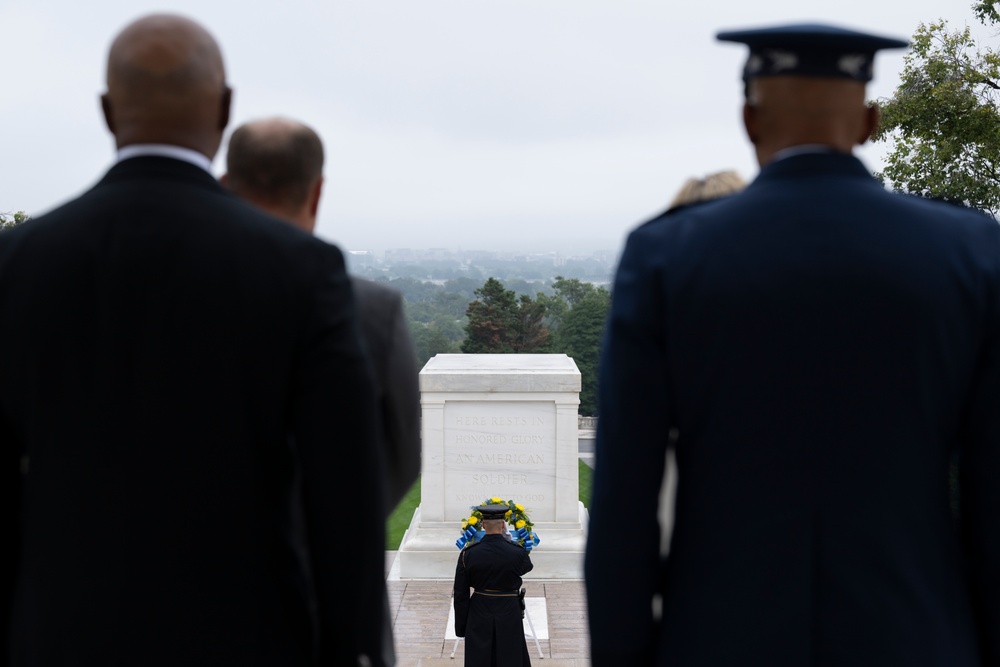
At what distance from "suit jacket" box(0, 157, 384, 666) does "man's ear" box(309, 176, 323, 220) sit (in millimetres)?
497

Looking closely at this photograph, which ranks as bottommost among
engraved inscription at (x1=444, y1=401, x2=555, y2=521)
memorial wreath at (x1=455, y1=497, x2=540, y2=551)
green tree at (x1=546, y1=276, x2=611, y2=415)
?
green tree at (x1=546, y1=276, x2=611, y2=415)

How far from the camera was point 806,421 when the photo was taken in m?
1.81

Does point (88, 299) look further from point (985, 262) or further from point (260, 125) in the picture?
point (985, 262)

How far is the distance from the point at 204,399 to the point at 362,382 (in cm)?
25

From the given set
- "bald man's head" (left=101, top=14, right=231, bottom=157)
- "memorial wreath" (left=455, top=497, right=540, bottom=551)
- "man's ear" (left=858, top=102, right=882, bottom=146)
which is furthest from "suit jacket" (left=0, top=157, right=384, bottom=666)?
"memorial wreath" (left=455, top=497, right=540, bottom=551)

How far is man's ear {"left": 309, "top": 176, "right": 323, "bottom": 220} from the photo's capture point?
233 cm

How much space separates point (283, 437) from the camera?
1.83 meters

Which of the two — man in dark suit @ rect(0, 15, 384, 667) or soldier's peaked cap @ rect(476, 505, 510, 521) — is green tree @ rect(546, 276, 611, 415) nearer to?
soldier's peaked cap @ rect(476, 505, 510, 521)

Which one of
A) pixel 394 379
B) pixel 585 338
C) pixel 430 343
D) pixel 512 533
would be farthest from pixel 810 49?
pixel 430 343

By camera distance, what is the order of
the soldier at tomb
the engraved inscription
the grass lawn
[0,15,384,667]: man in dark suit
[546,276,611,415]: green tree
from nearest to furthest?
[0,15,384,667]: man in dark suit, the soldier at tomb, the engraved inscription, the grass lawn, [546,276,611,415]: green tree

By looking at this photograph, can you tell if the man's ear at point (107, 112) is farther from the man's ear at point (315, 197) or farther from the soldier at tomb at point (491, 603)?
the soldier at tomb at point (491, 603)

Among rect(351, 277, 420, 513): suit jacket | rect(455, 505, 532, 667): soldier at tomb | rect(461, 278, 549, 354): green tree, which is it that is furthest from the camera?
rect(461, 278, 549, 354): green tree

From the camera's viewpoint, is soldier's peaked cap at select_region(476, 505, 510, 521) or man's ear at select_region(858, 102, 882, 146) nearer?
man's ear at select_region(858, 102, 882, 146)

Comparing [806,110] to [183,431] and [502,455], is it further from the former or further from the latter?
[502,455]
